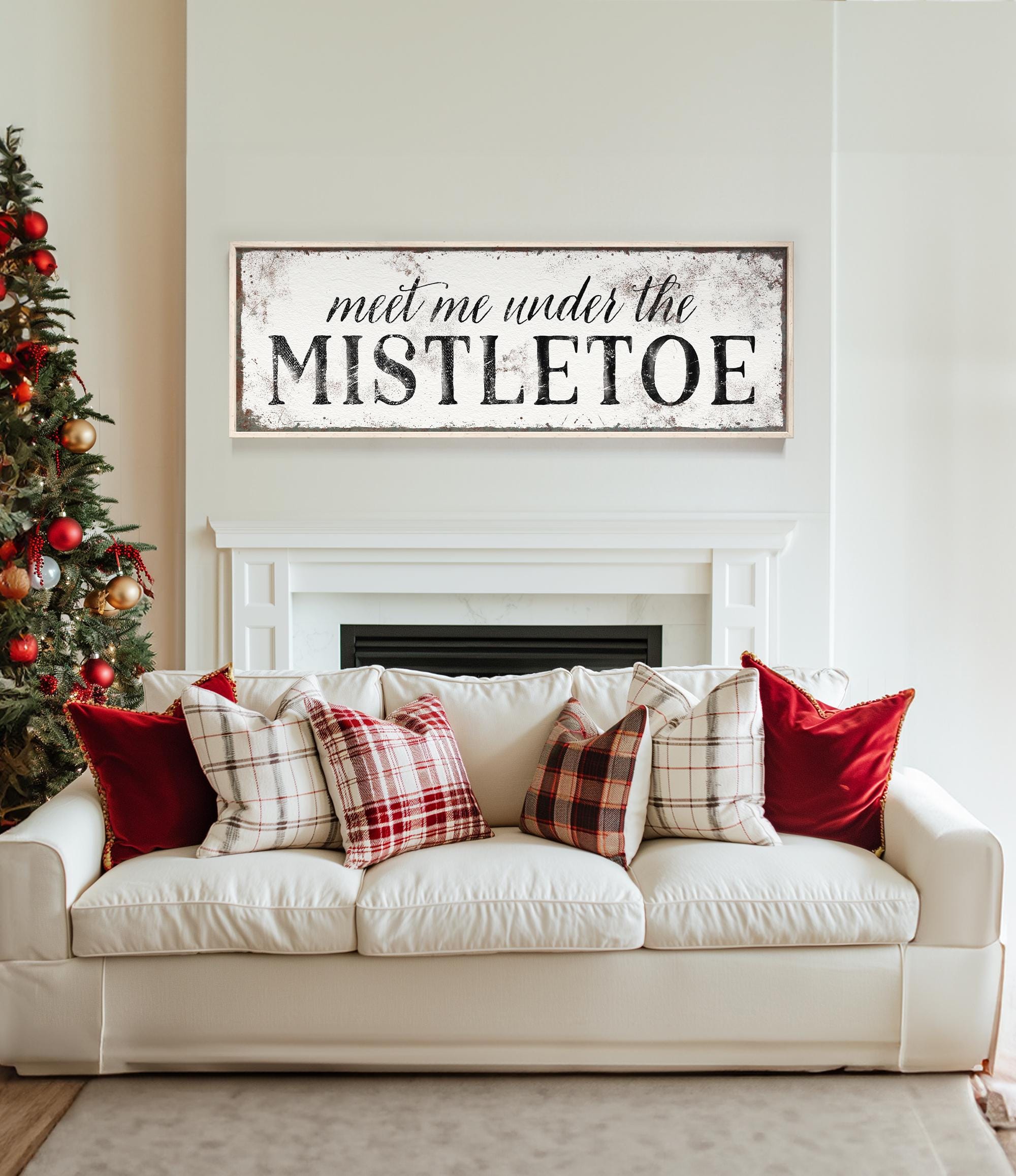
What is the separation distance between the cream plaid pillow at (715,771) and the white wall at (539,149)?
1.40m

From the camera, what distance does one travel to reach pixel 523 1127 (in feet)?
6.31

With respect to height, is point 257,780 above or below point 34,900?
above

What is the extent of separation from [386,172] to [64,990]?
283 cm

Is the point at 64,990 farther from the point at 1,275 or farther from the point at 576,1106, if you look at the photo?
the point at 1,275

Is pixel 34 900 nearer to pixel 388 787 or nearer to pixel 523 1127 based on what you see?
pixel 388 787

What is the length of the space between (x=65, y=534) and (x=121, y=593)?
0.87ft

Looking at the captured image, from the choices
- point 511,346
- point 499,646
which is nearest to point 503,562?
point 499,646

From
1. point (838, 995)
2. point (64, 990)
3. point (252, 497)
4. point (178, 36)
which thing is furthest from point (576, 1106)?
point (178, 36)

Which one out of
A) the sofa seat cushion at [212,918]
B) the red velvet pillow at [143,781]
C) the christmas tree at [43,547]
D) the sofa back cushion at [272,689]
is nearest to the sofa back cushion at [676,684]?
the sofa back cushion at [272,689]

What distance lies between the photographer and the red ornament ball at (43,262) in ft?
10.6

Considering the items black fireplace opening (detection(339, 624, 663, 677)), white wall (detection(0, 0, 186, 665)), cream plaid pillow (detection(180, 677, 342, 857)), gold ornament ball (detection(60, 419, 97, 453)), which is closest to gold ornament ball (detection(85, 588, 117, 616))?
gold ornament ball (detection(60, 419, 97, 453))

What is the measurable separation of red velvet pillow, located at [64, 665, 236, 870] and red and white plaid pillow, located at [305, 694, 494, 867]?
0.98 feet

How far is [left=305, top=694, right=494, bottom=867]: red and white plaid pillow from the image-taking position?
2268 mm

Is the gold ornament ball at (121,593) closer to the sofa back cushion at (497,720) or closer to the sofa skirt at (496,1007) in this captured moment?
the sofa back cushion at (497,720)
